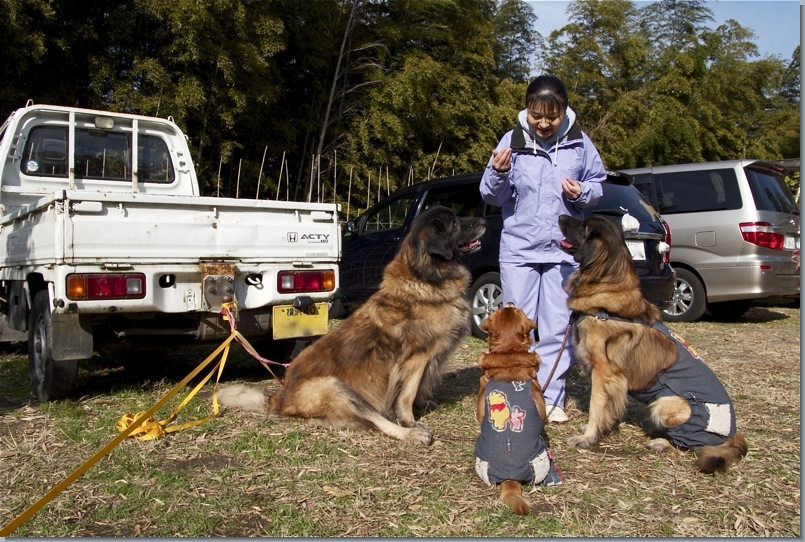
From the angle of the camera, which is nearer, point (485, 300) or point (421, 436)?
point (421, 436)

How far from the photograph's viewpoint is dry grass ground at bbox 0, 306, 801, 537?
9.10 feet

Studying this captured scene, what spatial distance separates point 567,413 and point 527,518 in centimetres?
196

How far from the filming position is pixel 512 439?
9.72 feet

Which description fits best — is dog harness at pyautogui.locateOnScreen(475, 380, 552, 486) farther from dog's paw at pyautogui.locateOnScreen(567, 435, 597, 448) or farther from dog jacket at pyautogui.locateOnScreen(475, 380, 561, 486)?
dog's paw at pyautogui.locateOnScreen(567, 435, 597, 448)

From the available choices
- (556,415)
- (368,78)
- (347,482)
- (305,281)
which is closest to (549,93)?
(556,415)

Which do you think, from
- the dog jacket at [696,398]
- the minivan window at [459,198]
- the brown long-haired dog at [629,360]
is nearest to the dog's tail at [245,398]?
the brown long-haired dog at [629,360]

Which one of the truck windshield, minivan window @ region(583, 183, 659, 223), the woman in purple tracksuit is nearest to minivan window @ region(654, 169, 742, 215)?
minivan window @ region(583, 183, 659, 223)

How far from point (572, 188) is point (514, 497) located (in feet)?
6.75

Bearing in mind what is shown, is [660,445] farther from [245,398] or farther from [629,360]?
[245,398]

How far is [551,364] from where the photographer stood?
4402mm

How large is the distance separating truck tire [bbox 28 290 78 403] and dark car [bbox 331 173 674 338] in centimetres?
289

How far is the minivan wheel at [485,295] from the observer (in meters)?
7.38

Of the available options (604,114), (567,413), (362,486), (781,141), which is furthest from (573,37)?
(362,486)

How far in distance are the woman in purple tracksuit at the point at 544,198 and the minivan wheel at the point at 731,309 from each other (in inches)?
269
